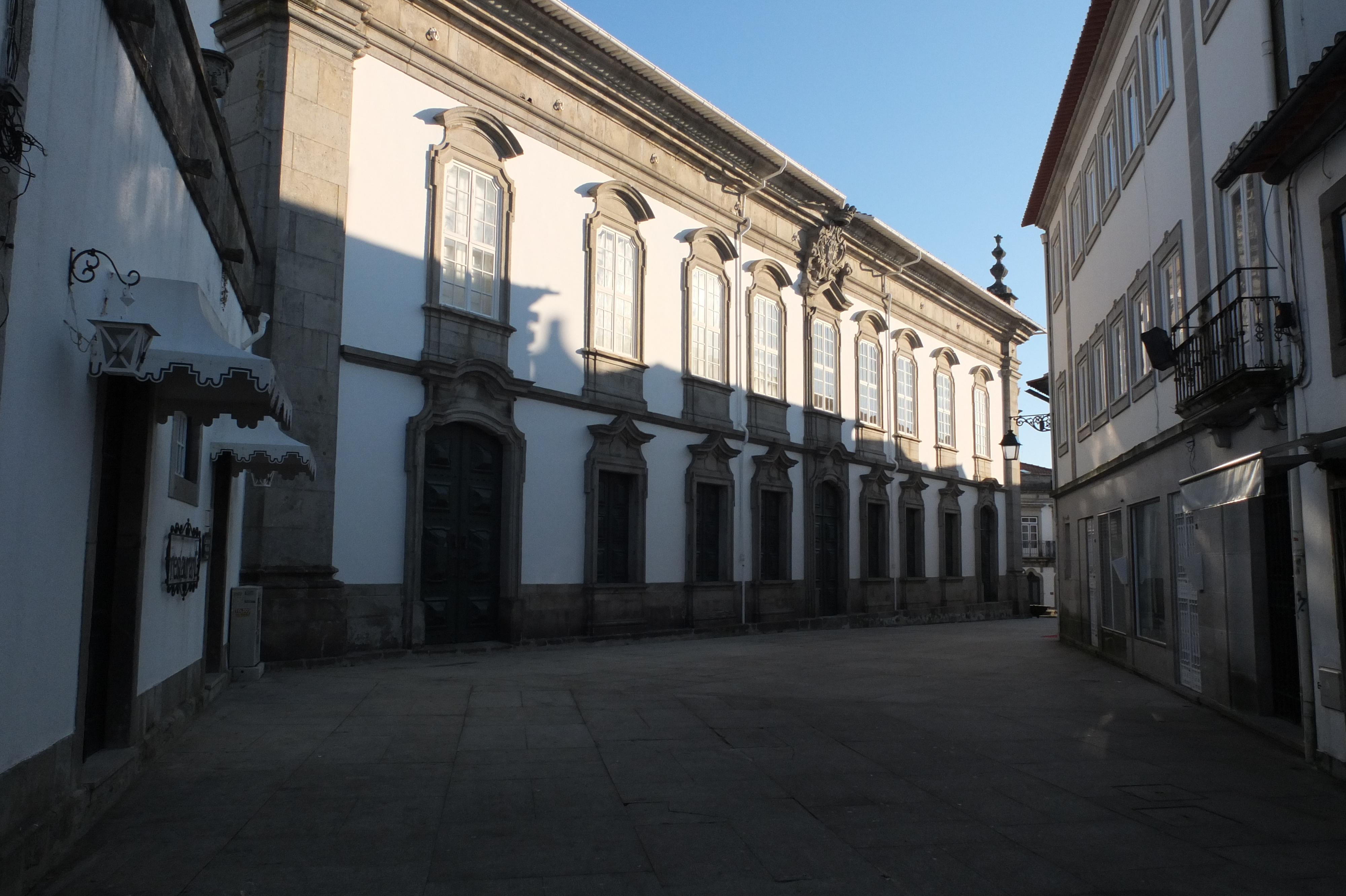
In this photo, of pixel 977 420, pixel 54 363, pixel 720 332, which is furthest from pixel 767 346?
pixel 54 363

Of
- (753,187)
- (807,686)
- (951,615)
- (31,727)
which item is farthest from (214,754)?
(951,615)

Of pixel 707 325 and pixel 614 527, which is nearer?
pixel 614 527

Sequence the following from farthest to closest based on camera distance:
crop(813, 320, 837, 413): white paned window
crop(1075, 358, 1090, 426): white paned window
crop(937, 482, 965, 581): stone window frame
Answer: crop(937, 482, 965, 581): stone window frame, crop(813, 320, 837, 413): white paned window, crop(1075, 358, 1090, 426): white paned window

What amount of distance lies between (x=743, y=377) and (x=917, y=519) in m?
9.90

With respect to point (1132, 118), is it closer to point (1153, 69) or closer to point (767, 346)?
point (1153, 69)

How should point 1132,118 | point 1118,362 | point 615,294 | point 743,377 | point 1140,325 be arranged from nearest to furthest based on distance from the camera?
point 1140,325 < point 1132,118 < point 1118,362 < point 615,294 < point 743,377

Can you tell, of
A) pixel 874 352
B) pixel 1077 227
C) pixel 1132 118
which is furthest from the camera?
pixel 874 352

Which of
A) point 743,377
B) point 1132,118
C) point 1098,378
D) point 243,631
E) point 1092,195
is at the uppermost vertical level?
point 1092,195

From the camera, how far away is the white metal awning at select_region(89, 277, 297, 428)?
210 inches

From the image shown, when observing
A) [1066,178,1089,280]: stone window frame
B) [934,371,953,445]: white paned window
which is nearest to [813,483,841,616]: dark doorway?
[934,371,953,445]: white paned window

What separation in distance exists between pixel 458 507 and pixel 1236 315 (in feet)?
Answer: 35.0

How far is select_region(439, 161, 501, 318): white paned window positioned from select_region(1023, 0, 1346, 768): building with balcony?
9409 millimetres

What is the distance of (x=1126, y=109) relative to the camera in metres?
15.4

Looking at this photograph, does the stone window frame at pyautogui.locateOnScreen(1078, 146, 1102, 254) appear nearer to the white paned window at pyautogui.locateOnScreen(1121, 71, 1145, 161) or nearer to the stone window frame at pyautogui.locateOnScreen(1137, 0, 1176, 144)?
the white paned window at pyautogui.locateOnScreen(1121, 71, 1145, 161)
